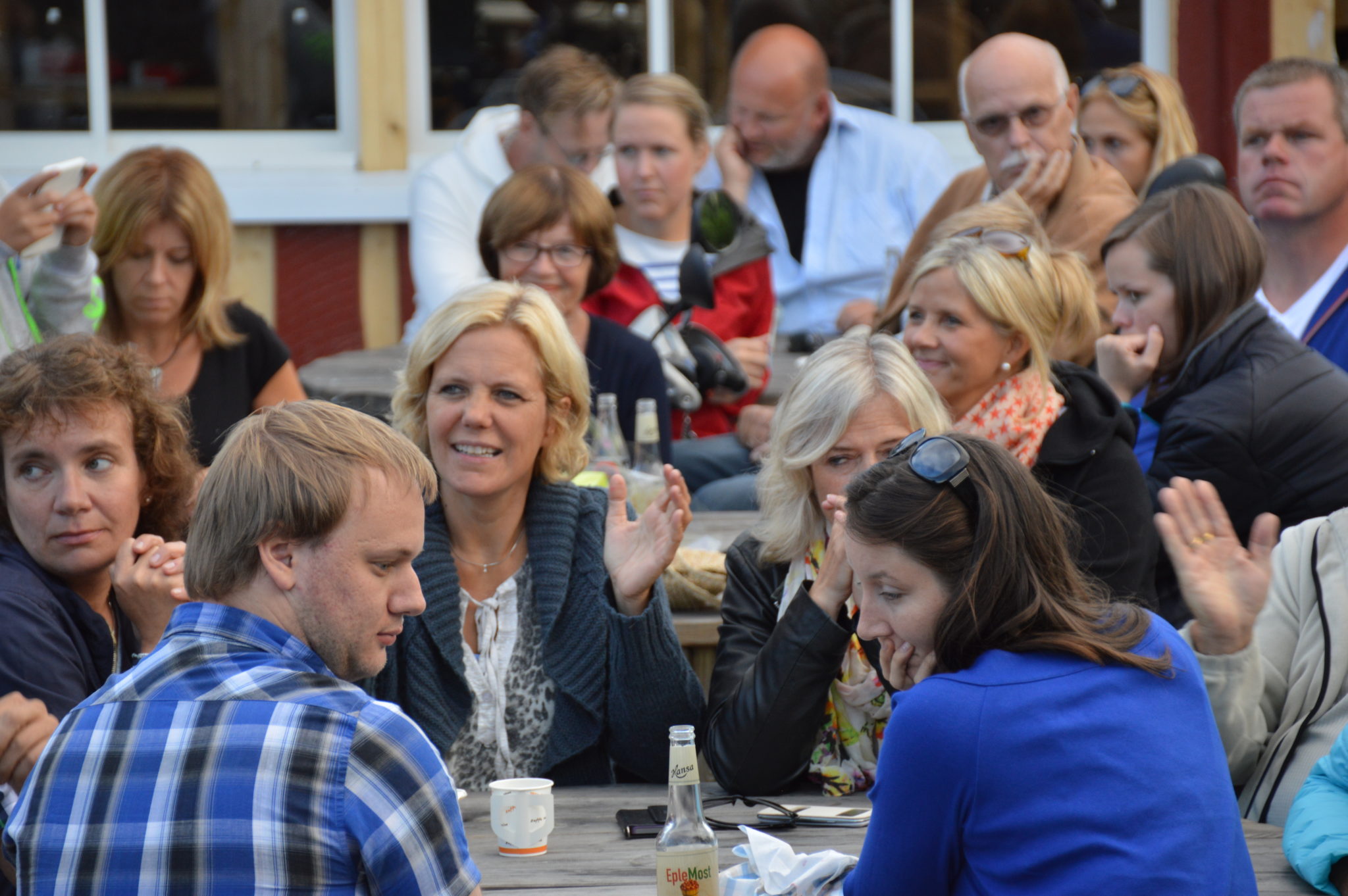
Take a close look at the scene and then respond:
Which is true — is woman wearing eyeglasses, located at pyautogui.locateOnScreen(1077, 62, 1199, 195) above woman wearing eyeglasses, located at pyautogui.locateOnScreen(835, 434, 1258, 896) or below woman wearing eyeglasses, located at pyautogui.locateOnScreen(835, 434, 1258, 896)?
above

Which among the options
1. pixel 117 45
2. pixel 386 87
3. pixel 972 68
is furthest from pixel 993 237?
pixel 117 45

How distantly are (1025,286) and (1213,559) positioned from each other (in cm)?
97

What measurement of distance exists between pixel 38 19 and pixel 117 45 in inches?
12.5

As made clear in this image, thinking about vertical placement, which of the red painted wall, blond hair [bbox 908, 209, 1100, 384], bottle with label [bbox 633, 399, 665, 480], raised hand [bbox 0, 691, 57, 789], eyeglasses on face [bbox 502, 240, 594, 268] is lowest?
raised hand [bbox 0, 691, 57, 789]

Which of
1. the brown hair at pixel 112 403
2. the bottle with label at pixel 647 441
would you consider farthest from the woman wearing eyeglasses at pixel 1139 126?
the brown hair at pixel 112 403

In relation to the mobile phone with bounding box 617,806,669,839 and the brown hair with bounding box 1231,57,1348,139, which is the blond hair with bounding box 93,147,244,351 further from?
the brown hair with bounding box 1231,57,1348,139

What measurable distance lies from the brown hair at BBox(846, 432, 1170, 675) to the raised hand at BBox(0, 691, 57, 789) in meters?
1.22

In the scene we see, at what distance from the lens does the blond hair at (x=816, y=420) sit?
2740 millimetres

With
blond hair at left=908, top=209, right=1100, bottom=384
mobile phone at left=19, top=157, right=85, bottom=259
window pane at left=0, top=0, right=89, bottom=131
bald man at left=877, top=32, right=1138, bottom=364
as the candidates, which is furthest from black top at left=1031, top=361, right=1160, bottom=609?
window pane at left=0, top=0, right=89, bottom=131

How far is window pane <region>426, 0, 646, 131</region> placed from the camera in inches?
239

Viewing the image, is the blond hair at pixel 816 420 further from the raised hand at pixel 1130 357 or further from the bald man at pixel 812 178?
the bald man at pixel 812 178

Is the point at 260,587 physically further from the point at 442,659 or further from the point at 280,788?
the point at 442,659

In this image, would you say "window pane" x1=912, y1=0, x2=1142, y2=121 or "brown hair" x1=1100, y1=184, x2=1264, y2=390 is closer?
"brown hair" x1=1100, y1=184, x2=1264, y2=390

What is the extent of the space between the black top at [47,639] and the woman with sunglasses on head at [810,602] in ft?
3.51
